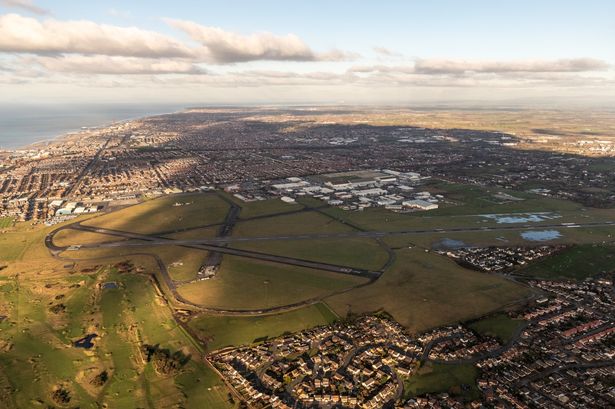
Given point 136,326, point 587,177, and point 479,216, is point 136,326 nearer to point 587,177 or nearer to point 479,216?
point 479,216

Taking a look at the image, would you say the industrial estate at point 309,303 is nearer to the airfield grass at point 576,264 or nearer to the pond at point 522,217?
the airfield grass at point 576,264

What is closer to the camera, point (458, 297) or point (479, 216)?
point (458, 297)

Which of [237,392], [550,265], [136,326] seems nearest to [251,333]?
[237,392]

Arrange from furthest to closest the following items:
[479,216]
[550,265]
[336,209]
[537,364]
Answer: [336,209] < [479,216] < [550,265] < [537,364]

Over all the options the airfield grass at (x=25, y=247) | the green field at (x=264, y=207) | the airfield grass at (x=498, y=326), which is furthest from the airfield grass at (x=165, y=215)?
the airfield grass at (x=498, y=326)

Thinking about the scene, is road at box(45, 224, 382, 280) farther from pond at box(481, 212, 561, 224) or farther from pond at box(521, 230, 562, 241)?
pond at box(481, 212, 561, 224)

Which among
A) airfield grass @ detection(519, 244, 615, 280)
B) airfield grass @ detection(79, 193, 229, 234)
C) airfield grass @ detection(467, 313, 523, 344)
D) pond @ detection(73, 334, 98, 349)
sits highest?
airfield grass @ detection(79, 193, 229, 234)

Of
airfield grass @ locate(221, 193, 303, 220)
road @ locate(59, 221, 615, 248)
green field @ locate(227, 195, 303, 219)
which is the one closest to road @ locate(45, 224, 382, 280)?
road @ locate(59, 221, 615, 248)
